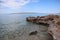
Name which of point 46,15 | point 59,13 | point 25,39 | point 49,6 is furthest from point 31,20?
point 25,39

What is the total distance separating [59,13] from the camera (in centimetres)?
1081

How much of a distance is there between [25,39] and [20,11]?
5623 millimetres

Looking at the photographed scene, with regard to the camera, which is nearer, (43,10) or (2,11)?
(2,11)

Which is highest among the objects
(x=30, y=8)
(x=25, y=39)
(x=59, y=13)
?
(x=30, y=8)

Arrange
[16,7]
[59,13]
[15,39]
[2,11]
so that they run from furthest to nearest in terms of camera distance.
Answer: [59,13] → [16,7] → [2,11] → [15,39]

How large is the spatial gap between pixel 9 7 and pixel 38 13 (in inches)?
139

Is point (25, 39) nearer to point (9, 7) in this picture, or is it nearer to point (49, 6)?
point (9, 7)

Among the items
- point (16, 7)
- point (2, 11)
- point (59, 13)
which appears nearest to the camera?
A: point (2, 11)

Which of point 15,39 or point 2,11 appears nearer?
point 15,39

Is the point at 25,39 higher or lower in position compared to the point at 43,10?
lower

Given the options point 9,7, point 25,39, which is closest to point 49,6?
point 9,7

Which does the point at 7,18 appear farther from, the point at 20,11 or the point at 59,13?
the point at 59,13

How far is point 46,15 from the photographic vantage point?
11.1 metres

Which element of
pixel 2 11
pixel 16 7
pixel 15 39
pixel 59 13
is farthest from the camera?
pixel 59 13
